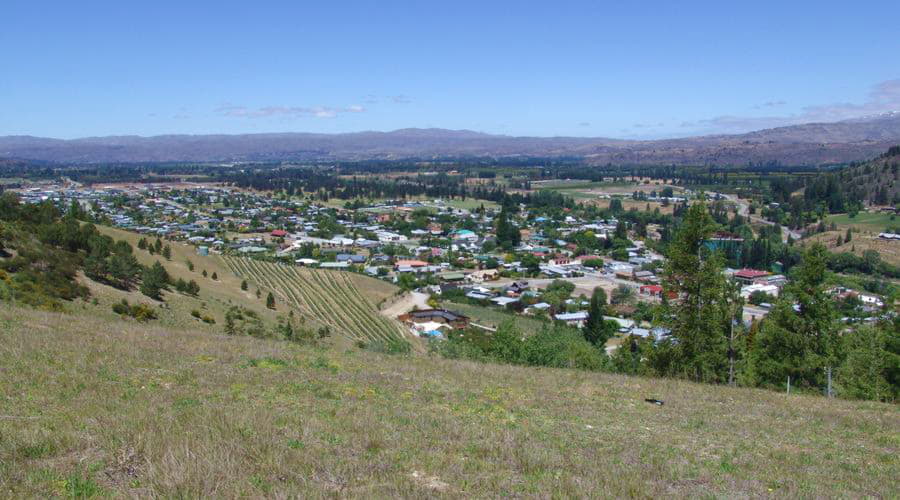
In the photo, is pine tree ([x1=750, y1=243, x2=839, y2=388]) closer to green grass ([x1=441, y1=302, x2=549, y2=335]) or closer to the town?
the town

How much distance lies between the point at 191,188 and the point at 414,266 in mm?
99672

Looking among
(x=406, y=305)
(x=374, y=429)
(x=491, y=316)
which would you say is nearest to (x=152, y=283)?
(x=374, y=429)

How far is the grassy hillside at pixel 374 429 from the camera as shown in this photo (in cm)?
464

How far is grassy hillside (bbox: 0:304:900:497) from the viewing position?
15.2 ft

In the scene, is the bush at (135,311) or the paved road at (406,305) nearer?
the bush at (135,311)

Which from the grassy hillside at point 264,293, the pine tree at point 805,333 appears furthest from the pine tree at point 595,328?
the pine tree at point 805,333

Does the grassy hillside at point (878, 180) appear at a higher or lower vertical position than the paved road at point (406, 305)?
higher

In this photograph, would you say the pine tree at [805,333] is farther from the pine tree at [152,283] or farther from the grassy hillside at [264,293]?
the pine tree at [152,283]

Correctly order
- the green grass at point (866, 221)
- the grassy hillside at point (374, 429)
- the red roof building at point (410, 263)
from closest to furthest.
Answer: the grassy hillside at point (374, 429) → the red roof building at point (410, 263) → the green grass at point (866, 221)

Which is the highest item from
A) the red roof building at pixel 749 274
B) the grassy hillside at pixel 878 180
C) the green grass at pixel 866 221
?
the grassy hillside at pixel 878 180

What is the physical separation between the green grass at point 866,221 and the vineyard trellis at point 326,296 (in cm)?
6717

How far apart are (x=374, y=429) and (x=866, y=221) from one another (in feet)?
319

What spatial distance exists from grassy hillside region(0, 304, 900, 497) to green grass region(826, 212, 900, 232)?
83102mm

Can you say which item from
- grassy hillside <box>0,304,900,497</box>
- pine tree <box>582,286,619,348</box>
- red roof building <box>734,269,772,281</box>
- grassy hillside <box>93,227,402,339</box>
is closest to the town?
red roof building <box>734,269,772,281</box>
